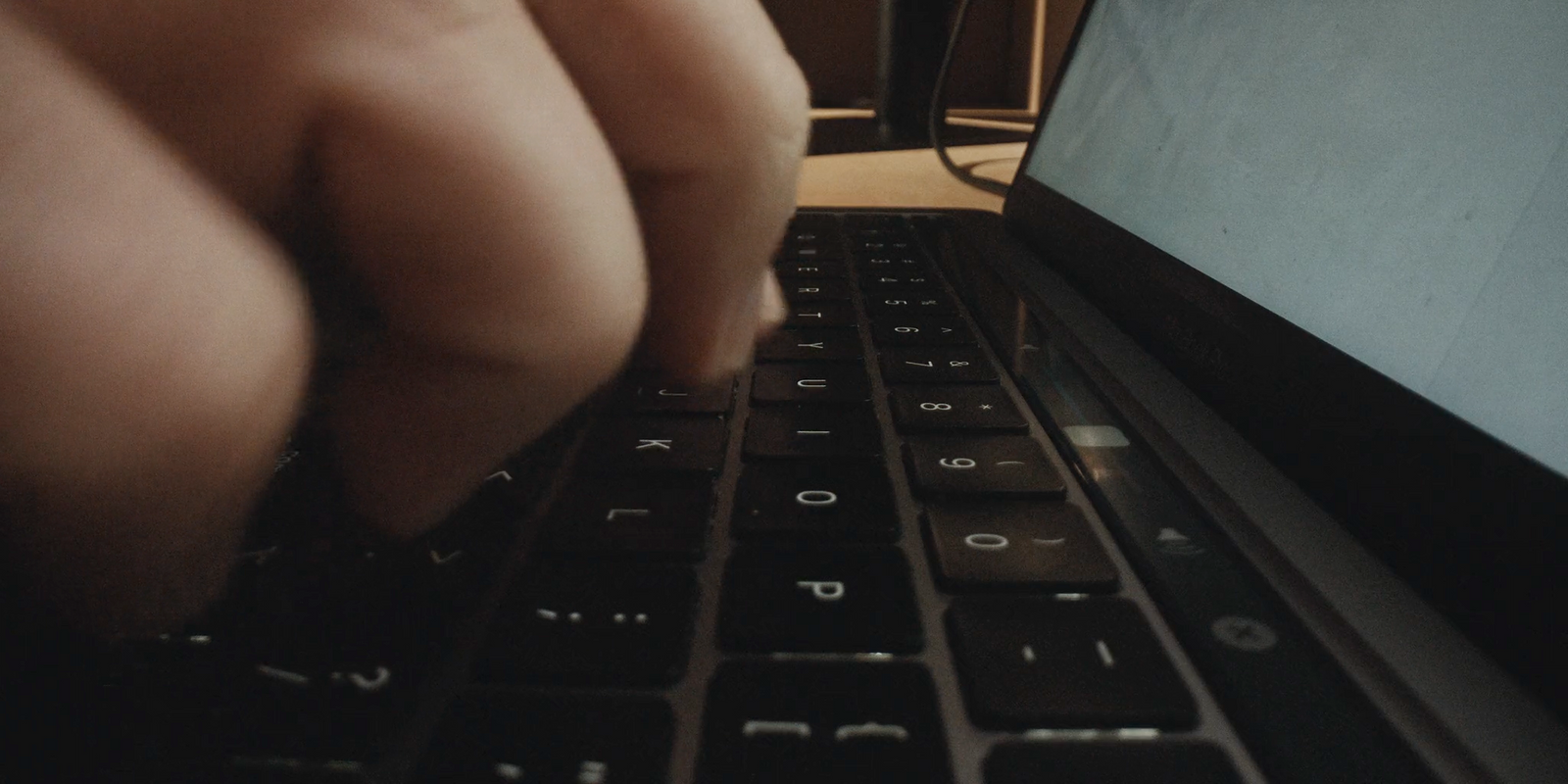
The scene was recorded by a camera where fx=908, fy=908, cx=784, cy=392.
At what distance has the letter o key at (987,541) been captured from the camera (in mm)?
192

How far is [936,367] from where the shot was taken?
0.99 feet

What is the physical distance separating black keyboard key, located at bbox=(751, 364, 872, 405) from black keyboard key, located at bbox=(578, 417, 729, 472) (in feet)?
0.09

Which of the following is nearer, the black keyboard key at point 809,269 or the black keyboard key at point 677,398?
the black keyboard key at point 677,398

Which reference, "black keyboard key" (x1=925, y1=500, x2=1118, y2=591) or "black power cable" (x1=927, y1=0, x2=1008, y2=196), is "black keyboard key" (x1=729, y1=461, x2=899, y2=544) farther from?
"black power cable" (x1=927, y1=0, x2=1008, y2=196)

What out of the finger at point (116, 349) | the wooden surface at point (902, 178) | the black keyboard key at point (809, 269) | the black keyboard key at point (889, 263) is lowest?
the wooden surface at point (902, 178)

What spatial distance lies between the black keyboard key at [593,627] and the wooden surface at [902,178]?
469 mm

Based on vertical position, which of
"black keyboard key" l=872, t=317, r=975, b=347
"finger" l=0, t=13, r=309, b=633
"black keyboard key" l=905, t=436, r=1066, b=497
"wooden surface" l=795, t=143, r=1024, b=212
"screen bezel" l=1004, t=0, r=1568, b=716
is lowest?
"wooden surface" l=795, t=143, r=1024, b=212

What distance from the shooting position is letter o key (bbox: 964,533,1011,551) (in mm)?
192

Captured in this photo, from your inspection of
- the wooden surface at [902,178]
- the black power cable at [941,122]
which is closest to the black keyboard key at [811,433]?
the wooden surface at [902,178]

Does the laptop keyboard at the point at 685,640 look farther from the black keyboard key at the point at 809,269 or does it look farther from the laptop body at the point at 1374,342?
the black keyboard key at the point at 809,269

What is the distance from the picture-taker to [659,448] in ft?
0.80

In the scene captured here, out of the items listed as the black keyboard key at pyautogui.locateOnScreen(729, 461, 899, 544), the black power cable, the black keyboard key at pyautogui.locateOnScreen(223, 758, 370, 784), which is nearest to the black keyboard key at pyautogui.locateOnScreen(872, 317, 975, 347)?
the black keyboard key at pyautogui.locateOnScreen(729, 461, 899, 544)

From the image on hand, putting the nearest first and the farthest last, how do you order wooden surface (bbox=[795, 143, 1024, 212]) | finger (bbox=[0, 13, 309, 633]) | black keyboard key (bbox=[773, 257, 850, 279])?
finger (bbox=[0, 13, 309, 633]) → black keyboard key (bbox=[773, 257, 850, 279]) → wooden surface (bbox=[795, 143, 1024, 212])

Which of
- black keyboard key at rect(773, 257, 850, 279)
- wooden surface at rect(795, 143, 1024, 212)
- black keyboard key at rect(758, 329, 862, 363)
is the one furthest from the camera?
wooden surface at rect(795, 143, 1024, 212)
